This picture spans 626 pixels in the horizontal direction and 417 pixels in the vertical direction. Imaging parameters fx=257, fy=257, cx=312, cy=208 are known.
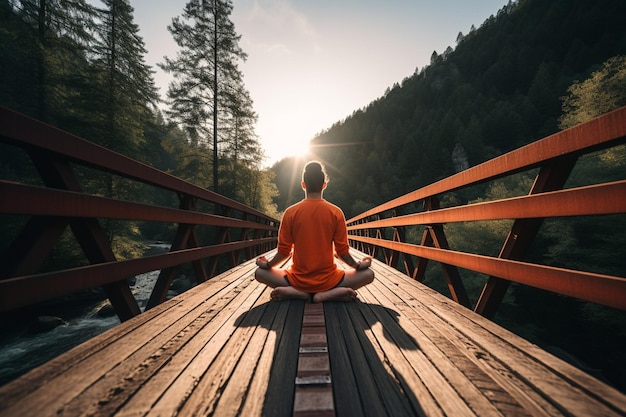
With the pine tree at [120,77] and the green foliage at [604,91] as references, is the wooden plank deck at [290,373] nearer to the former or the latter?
the pine tree at [120,77]

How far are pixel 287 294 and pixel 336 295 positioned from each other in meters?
0.43

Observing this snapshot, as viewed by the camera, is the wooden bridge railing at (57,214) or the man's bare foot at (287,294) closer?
the wooden bridge railing at (57,214)

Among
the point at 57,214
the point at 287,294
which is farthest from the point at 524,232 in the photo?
the point at 57,214

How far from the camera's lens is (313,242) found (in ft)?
7.45

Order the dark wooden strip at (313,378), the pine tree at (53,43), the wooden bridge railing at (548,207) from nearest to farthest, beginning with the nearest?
the dark wooden strip at (313,378)
the wooden bridge railing at (548,207)
the pine tree at (53,43)

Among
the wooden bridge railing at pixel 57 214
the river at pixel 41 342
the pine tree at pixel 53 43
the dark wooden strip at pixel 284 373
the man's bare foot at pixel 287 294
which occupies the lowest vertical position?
the river at pixel 41 342

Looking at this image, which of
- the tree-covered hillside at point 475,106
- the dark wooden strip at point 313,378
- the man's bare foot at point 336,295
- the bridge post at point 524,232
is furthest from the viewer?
the tree-covered hillside at point 475,106

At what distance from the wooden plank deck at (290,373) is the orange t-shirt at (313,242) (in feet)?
1.47

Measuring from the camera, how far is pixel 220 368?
3.97ft

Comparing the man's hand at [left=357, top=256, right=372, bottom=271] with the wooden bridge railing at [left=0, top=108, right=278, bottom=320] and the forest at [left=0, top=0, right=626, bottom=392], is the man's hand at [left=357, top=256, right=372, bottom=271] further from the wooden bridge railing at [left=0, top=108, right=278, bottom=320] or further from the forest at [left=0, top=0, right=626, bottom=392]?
the forest at [left=0, top=0, right=626, bottom=392]

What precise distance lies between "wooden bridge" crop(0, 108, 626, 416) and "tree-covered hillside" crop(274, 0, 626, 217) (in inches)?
2067

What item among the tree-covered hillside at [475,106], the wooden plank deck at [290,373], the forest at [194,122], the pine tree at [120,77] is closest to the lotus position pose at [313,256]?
the wooden plank deck at [290,373]

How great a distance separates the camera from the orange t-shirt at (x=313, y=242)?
7.46ft

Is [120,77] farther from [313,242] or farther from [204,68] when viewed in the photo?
[313,242]
